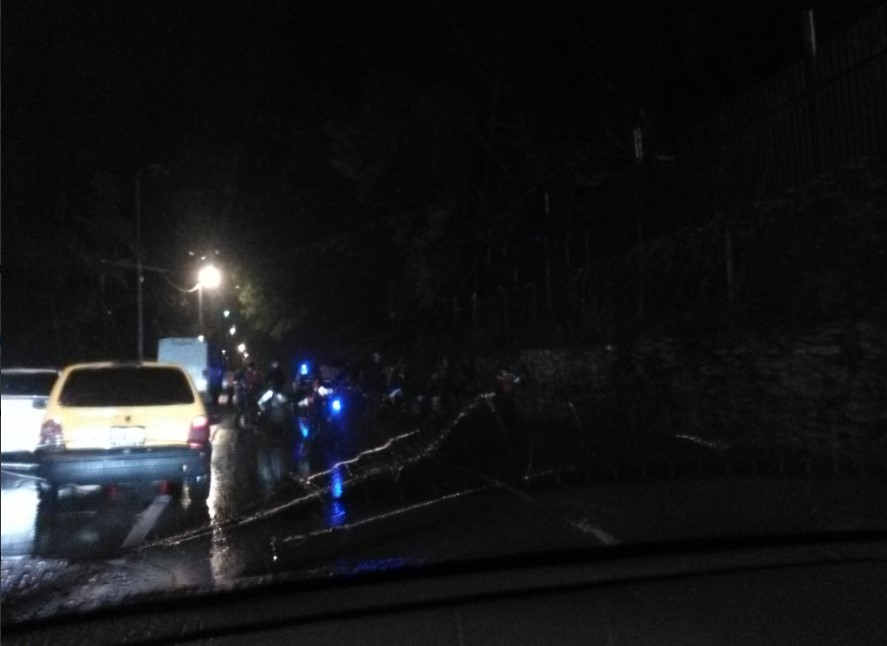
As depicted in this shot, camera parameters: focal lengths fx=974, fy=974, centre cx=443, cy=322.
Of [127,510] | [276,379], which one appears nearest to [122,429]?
[127,510]

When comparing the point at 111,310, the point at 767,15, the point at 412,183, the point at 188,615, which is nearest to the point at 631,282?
the point at 767,15

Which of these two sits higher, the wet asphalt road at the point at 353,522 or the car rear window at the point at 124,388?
the car rear window at the point at 124,388

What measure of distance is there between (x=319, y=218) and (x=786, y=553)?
26.4m

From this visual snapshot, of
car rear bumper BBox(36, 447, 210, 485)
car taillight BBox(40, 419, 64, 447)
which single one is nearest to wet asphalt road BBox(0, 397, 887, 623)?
car rear bumper BBox(36, 447, 210, 485)

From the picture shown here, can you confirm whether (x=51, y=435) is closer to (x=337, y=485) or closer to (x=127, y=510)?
(x=127, y=510)

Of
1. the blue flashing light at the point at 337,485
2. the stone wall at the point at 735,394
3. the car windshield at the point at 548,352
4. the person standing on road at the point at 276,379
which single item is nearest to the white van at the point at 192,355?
the car windshield at the point at 548,352

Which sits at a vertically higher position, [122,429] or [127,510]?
[122,429]

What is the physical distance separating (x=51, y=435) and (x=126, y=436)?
711mm

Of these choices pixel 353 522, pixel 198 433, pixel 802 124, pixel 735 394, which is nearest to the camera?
pixel 353 522

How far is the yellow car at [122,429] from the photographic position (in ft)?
31.5

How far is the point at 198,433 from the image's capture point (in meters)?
10.5

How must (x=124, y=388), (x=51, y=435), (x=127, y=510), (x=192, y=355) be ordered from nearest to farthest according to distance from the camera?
1. (x=51, y=435)
2. (x=127, y=510)
3. (x=124, y=388)
4. (x=192, y=355)

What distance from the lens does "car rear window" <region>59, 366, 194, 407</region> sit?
10.0m

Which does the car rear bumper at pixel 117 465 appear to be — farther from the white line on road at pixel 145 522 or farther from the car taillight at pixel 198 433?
the white line on road at pixel 145 522
